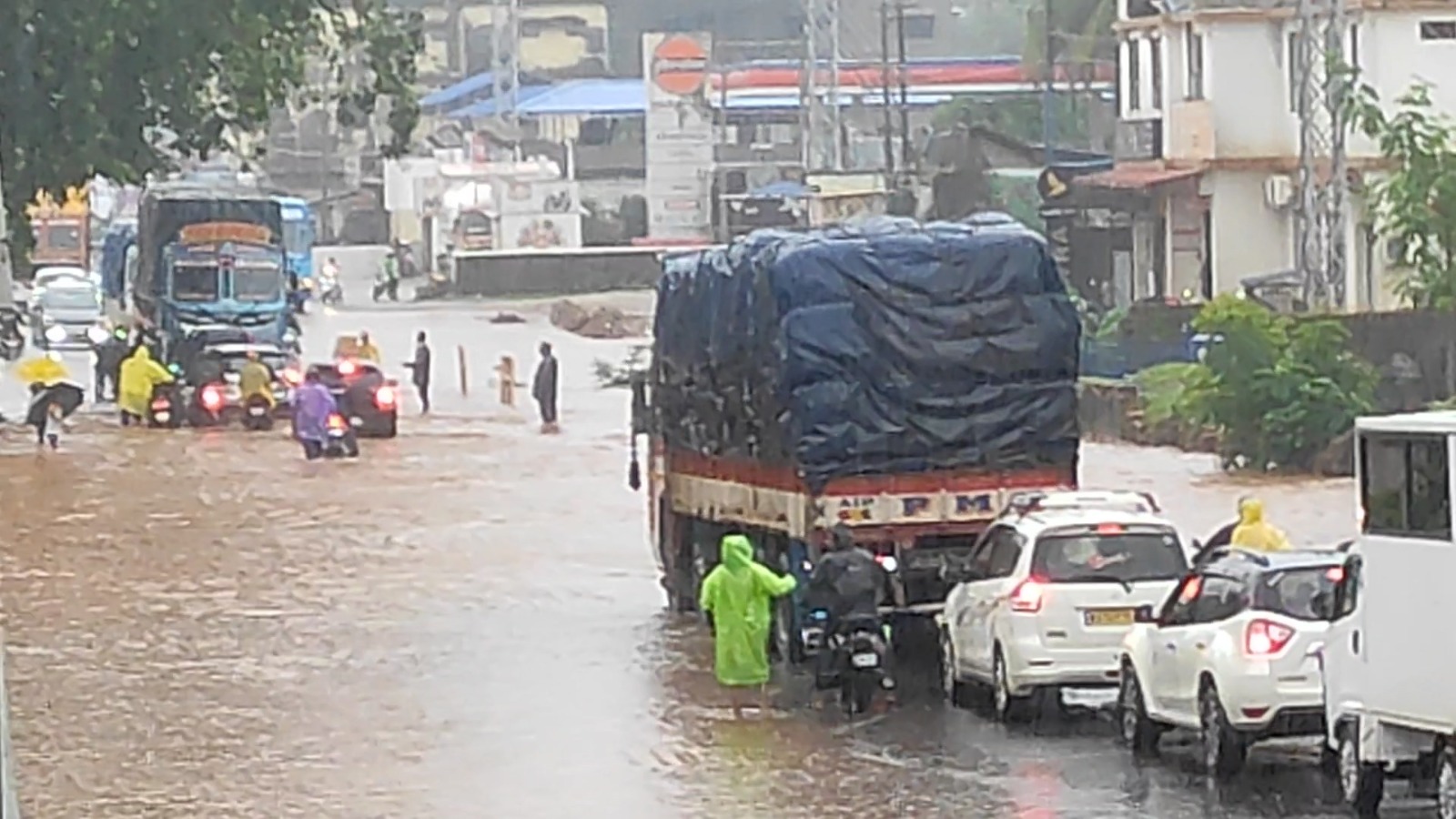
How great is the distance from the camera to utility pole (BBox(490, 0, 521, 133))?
→ 120 m

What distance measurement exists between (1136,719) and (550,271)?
263 ft


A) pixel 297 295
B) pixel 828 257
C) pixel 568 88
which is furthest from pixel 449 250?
pixel 828 257

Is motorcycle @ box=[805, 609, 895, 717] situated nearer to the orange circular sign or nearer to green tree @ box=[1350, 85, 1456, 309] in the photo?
green tree @ box=[1350, 85, 1456, 309]

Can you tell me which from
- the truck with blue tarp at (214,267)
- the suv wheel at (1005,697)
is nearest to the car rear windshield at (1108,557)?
the suv wheel at (1005,697)

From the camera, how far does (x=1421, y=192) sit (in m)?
43.9

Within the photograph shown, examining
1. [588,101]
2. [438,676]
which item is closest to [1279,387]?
[438,676]

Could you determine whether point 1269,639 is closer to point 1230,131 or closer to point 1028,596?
point 1028,596

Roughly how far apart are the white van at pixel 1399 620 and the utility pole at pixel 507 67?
103m

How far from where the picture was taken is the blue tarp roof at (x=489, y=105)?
12250 centimetres

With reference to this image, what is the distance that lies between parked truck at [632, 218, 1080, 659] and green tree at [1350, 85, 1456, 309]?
2004cm

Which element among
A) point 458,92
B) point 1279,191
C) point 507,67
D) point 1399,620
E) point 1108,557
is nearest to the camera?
point 1399,620

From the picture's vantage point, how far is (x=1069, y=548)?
20438 mm

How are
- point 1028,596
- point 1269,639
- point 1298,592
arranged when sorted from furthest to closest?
point 1028,596, point 1298,592, point 1269,639

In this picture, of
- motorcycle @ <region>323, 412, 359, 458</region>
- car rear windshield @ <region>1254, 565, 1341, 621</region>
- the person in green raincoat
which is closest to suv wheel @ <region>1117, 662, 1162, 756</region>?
car rear windshield @ <region>1254, 565, 1341, 621</region>
